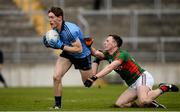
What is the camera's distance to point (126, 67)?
1684 cm

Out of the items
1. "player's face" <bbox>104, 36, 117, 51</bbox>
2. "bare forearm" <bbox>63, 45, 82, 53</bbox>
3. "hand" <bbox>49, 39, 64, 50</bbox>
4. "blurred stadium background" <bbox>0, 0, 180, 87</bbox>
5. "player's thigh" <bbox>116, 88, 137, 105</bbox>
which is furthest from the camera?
"blurred stadium background" <bbox>0, 0, 180, 87</bbox>

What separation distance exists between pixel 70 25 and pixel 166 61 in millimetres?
15521

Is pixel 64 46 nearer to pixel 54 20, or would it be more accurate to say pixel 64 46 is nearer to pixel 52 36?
pixel 52 36

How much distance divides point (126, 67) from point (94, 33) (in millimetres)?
17677

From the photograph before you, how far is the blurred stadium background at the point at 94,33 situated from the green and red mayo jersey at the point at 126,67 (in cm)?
1405

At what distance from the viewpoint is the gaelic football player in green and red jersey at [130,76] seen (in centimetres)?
1653

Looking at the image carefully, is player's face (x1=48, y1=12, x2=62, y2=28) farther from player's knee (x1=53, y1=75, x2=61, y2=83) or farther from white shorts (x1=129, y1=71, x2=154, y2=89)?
white shorts (x1=129, y1=71, x2=154, y2=89)

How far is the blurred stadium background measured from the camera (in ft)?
104

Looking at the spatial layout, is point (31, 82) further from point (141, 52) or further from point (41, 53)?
point (141, 52)

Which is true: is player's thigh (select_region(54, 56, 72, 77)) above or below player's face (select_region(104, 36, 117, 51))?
below

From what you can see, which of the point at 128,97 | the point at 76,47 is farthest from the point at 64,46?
the point at 128,97

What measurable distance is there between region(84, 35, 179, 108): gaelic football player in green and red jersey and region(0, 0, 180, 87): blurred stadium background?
13972 mm

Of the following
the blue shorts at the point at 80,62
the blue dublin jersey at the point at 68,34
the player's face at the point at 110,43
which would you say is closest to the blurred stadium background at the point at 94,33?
the blue shorts at the point at 80,62

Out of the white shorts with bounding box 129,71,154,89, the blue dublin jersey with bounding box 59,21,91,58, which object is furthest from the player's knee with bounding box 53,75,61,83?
the white shorts with bounding box 129,71,154,89
